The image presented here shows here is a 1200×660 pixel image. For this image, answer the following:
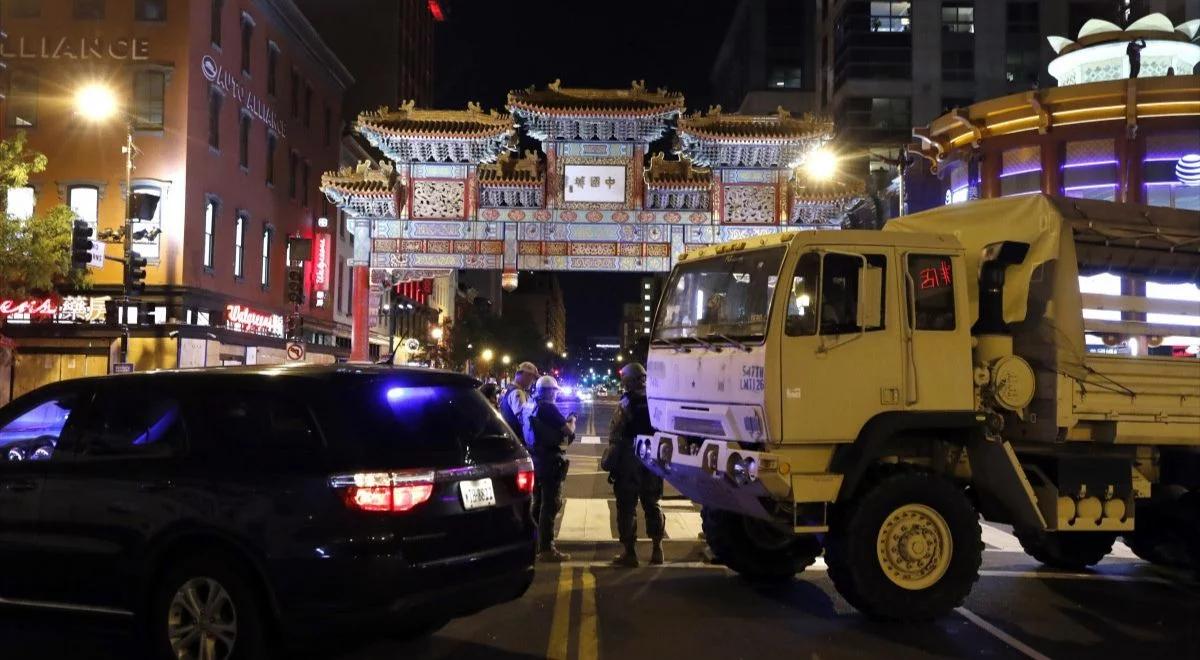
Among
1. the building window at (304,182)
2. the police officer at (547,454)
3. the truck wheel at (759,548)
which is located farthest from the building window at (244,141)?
the truck wheel at (759,548)

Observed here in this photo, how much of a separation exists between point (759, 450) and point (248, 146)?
28.0 meters

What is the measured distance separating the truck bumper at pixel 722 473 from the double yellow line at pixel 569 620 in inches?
47.2

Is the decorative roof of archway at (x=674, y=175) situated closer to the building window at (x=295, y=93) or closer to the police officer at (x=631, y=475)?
the police officer at (x=631, y=475)

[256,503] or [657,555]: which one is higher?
[256,503]

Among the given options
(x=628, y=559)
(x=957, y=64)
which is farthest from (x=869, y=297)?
(x=957, y=64)

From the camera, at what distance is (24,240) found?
18641 millimetres

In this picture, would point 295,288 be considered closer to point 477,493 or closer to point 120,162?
point 120,162

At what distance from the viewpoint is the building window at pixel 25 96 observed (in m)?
26.8

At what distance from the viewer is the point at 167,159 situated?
26.6 meters

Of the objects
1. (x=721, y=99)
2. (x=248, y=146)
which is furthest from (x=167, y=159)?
(x=721, y=99)

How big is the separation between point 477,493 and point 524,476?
0.55 m

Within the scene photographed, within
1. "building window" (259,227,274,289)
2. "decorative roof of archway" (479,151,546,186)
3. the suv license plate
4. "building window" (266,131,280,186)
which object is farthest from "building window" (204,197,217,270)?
the suv license plate

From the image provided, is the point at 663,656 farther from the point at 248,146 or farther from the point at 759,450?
the point at 248,146

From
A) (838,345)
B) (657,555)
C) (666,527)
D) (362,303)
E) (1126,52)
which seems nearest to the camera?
(838,345)
